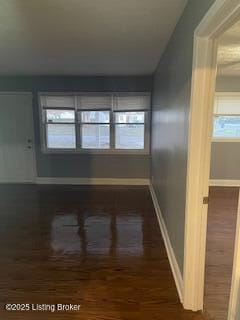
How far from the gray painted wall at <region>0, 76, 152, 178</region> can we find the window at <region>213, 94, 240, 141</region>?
1.59 meters

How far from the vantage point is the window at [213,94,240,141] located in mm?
5113

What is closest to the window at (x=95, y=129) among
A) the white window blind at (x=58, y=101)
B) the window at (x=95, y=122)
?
the window at (x=95, y=122)

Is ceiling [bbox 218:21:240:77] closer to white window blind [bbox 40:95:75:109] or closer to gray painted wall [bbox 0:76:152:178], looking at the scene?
gray painted wall [bbox 0:76:152:178]

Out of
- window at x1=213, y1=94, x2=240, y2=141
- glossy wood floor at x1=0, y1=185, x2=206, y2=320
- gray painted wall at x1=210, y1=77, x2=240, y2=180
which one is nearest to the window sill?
glossy wood floor at x1=0, y1=185, x2=206, y2=320

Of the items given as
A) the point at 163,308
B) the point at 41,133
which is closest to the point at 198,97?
the point at 163,308

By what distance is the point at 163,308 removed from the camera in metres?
1.92

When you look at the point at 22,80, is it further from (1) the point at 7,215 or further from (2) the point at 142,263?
(2) the point at 142,263

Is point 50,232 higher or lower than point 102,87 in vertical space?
lower

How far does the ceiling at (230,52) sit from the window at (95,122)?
1.62 meters

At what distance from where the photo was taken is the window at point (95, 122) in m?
5.16

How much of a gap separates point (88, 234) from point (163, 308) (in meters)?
1.46

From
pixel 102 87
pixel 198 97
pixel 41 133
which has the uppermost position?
pixel 102 87

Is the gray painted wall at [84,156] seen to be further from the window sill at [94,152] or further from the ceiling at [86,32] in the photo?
the ceiling at [86,32]

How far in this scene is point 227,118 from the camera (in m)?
5.16
